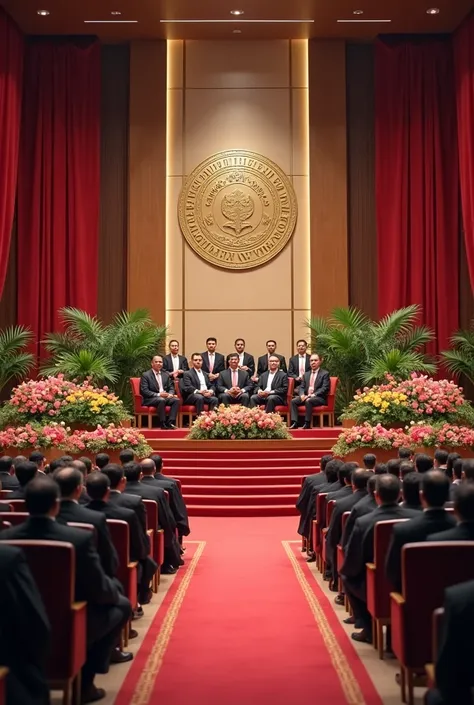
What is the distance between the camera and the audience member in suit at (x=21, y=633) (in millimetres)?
2924

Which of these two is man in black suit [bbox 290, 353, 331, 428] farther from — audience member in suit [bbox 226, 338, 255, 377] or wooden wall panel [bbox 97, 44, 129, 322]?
wooden wall panel [bbox 97, 44, 129, 322]

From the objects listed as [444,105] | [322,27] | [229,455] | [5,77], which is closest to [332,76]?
[322,27]

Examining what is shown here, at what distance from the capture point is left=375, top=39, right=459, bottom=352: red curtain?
50.3 ft

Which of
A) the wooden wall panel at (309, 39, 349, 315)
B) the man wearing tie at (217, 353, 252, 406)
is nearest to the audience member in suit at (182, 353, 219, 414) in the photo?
the man wearing tie at (217, 353, 252, 406)

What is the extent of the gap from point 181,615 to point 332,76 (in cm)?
1189

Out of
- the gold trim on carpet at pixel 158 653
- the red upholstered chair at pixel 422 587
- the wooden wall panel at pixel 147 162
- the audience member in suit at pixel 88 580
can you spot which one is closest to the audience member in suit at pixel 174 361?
the wooden wall panel at pixel 147 162

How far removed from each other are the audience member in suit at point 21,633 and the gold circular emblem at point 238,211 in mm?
12910

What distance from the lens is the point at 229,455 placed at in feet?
39.2

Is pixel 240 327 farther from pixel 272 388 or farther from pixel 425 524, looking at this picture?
pixel 425 524

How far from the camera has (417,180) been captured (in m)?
15.4

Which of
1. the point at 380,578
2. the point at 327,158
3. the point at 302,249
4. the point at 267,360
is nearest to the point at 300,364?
the point at 267,360

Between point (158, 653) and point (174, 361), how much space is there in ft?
31.5

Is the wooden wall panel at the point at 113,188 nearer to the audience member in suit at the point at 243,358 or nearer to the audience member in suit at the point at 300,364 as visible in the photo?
the audience member in suit at the point at 243,358

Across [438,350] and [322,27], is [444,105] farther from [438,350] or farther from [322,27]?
[438,350]
